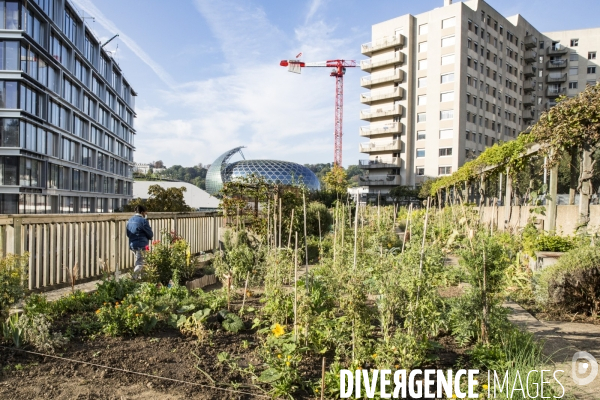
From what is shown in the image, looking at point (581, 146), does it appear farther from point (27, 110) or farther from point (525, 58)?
point (525, 58)

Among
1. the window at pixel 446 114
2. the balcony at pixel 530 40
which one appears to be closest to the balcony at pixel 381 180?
the window at pixel 446 114

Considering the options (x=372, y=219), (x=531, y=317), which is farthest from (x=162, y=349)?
(x=372, y=219)

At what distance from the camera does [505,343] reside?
3.78 metres

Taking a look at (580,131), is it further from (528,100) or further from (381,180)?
(528,100)

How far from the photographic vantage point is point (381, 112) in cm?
5497

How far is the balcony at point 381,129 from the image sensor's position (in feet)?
176

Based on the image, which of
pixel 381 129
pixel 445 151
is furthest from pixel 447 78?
pixel 381 129

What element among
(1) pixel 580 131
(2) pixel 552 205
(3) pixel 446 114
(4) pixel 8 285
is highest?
(3) pixel 446 114

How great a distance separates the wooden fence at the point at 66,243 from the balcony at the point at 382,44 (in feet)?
164

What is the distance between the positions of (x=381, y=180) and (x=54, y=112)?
36274 millimetres

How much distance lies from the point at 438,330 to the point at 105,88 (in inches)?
2192

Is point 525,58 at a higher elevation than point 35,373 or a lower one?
higher

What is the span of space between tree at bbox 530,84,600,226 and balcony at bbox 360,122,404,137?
45.5 meters

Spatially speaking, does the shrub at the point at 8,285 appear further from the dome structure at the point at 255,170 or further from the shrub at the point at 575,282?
the dome structure at the point at 255,170
